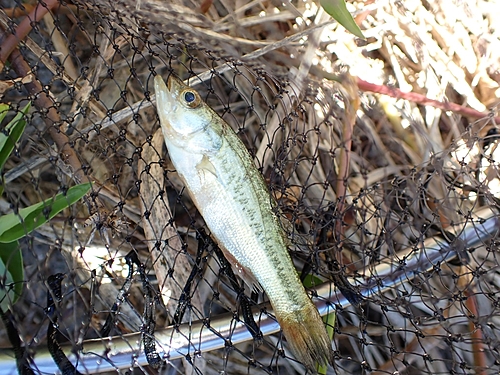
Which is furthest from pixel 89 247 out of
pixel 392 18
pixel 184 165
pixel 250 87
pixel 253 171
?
pixel 392 18

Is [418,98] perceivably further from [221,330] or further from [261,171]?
[221,330]

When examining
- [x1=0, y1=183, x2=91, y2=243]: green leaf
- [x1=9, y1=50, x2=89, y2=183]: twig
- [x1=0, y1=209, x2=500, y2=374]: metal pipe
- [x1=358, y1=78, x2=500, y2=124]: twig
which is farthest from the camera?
[x1=358, y1=78, x2=500, y2=124]: twig

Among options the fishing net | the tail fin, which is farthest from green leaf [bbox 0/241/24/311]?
the tail fin

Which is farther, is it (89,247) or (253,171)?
(89,247)

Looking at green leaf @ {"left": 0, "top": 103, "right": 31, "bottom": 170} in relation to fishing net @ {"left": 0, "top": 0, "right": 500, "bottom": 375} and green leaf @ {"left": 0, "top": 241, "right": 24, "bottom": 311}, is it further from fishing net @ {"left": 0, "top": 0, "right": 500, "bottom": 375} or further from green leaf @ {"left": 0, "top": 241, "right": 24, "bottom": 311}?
green leaf @ {"left": 0, "top": 241, "right": 24, "bottom": 311}

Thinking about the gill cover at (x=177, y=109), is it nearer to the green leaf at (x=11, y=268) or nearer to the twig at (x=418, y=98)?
the green leaf at (x=11, y=268)

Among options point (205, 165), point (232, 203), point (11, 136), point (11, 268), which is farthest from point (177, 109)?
point (11, 268)

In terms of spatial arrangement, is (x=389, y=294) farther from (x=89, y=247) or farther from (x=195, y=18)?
(x=195, y=18)
